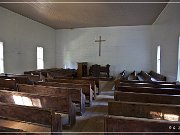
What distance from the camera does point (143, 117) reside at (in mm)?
2260

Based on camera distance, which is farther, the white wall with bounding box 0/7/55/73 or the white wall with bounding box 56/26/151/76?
the white wall with bounding box 56/26/151/76

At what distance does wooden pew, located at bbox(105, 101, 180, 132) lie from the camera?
1.56 meters

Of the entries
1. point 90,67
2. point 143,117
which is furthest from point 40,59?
point 143,117

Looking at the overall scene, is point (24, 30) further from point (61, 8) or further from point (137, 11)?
A: point (137, 11)

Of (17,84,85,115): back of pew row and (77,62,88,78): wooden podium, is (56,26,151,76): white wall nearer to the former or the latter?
(77,62,88,78): wooden podium

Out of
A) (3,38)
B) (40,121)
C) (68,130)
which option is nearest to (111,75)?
(3,38)

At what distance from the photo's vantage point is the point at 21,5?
666cm

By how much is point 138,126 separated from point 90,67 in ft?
30.4

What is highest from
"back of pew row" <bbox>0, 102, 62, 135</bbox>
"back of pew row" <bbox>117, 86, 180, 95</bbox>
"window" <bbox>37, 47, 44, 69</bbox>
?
"window" <bbox>37, 47, 44, 69</bbox>

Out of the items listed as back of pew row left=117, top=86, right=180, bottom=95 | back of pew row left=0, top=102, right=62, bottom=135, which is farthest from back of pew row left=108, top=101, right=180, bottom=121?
back of pew row left=117, top=86, right=180, bottom=95

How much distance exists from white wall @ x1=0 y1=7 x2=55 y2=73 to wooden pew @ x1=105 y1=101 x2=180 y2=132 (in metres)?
6.00

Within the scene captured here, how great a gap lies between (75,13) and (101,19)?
164cm

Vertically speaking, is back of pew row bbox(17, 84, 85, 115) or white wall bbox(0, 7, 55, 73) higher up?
white wall bbox(0, 7, 55, 73)

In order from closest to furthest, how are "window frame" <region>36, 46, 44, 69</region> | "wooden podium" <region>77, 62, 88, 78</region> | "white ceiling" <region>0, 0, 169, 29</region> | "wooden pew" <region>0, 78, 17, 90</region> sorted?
"wooden pew" <region>0, 78, 17, 90</region> < "white ceiling" <region>0, 0, 169, 29</region> < "window frame" <region>36, 46, 44, 69</region> < "wooden podium" <region>77, 62, 88, 78</region>
